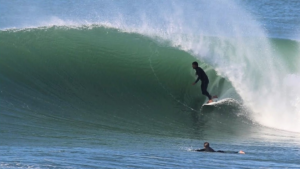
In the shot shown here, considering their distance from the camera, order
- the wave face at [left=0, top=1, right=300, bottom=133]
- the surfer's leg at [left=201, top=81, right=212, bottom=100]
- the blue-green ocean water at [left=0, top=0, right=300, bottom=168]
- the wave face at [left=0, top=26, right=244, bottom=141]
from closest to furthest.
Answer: the blue-green ocean water at [left=0, top=0, right=300, bottom=168] < the wave face at [left=0, top=26, right=244, bottom=141] < the wave face at [left=0, top=1, right=300, bottom=133] < the surfer's leg at [left=201, top=81, right=212, bottom=100]

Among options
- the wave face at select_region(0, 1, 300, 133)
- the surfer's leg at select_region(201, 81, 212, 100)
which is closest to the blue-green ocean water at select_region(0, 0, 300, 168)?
the wave face at select_region(0, 1, 300, 133)

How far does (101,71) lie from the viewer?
1575 centimetres

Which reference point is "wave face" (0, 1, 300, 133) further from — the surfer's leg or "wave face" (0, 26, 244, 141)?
the surfer's leg

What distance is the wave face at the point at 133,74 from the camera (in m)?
13.5

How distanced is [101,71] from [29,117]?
400cm

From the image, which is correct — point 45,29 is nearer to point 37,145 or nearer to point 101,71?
point 101,71

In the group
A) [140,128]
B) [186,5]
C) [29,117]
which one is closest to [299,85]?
[140,128]

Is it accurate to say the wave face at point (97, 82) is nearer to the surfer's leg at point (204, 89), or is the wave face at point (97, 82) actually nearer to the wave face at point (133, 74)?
the wave face at point (133, 74)

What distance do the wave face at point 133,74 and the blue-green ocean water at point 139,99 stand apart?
3 cm

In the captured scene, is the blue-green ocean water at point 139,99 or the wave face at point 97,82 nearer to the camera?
the blue-green ocean water at point 139,99

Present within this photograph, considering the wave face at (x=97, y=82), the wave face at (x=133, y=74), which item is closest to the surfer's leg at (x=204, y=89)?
the wave face at (x=97, y=82)

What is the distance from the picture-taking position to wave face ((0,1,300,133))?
1346 cm

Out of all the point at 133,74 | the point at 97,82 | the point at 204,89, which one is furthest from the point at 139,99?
the point at 204,89

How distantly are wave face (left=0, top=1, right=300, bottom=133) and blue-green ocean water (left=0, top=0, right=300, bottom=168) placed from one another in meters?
0.03
